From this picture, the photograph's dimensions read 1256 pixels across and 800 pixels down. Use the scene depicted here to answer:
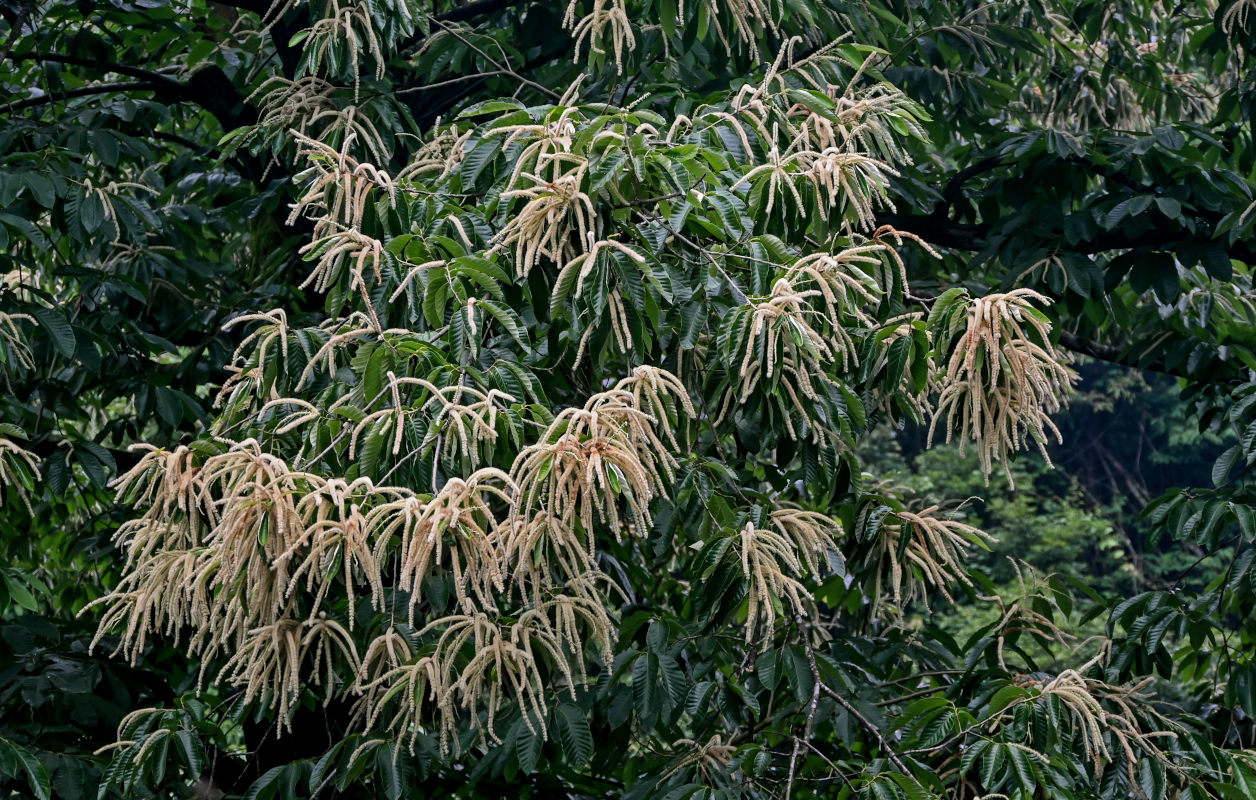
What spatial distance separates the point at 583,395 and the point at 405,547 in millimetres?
891

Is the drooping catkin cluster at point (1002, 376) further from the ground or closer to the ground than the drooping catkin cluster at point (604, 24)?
closer to the ground

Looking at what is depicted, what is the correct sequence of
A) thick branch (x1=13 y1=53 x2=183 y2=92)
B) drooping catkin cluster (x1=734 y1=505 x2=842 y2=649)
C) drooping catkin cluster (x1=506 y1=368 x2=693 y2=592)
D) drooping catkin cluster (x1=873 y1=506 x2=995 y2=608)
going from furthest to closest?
thick branch (x1=13 y1=53 x2=183 y2=92) → drooping catkin cluster (x1=873 y1=506 x2=995 y2=608) → drooping catkin cluster (x1=734 y1=505 x2=842 y2=649) → drooping catkin cluster (x1=506 y1=368 x2=693 y2=592)

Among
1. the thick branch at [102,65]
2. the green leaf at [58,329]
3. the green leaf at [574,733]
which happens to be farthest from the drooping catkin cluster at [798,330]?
the thick branch at [102,65]

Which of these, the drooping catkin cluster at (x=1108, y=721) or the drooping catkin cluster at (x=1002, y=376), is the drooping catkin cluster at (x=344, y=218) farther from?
the drooping catkin cluster at (x=1108, y=721)

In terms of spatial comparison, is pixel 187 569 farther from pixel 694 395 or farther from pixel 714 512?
pixel 694 395

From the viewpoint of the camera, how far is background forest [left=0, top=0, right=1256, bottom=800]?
1913 millimetres

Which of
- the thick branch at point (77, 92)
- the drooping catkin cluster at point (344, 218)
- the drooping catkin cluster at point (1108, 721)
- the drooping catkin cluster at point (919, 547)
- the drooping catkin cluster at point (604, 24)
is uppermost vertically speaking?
the drooping catkin cluster at point (604, 24)

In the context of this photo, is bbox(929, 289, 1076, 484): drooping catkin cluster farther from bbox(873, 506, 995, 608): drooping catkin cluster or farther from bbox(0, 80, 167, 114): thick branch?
bbox(0, 80, 167, 114): thick branch

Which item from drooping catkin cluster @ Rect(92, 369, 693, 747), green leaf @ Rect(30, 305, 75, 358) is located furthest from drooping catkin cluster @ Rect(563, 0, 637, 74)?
green leaf @ Rect(30, 305, 75, 358)

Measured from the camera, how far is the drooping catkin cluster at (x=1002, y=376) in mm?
1887

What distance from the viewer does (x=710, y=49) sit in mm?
3244

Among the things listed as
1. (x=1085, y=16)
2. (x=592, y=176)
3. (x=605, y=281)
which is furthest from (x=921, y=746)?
(x=1085, y=16)

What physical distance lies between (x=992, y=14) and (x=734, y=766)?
2.88 meters

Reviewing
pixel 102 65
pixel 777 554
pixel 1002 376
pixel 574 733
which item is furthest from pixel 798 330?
pixel 102 65
